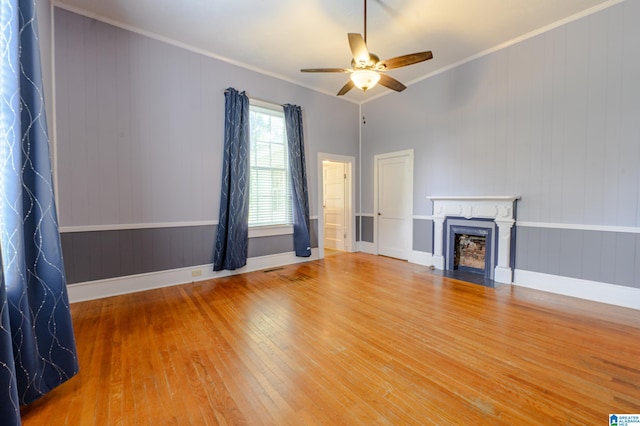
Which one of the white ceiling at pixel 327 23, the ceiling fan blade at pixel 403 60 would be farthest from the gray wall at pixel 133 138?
the ceiling fan blade at pixel 403 60

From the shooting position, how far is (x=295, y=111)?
4.88m

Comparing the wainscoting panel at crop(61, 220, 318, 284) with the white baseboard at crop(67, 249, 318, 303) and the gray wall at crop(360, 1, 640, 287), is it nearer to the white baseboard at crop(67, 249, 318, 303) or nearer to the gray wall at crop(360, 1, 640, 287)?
the white baseboard at crop(67, 249, 318, 303)

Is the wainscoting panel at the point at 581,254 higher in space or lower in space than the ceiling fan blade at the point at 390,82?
lower

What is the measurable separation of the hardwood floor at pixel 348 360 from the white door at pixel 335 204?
288cm

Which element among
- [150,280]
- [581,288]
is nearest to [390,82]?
[581,288]

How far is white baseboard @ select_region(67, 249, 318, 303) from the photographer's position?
128 inches

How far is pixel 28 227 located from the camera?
1585 millimetres

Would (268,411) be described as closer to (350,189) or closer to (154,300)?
(154,300)

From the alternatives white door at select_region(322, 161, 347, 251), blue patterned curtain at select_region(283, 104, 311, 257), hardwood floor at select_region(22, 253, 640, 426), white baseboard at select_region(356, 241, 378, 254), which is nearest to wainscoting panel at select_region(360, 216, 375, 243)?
white baseboard at select_region(356, 241, 378, 254)

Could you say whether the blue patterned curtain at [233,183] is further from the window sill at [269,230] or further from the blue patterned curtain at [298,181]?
the blue patterned curtain at [298,181]

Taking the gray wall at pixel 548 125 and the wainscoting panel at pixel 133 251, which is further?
the wainscoting panel at pixel 133 251

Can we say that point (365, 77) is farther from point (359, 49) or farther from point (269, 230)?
point (269, 230)

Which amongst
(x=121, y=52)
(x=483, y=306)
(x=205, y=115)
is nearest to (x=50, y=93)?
(x=121, y=52)

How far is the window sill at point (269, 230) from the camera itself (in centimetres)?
457
